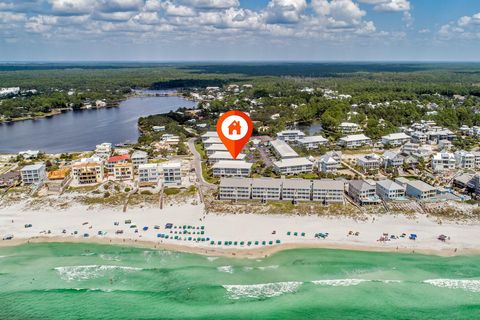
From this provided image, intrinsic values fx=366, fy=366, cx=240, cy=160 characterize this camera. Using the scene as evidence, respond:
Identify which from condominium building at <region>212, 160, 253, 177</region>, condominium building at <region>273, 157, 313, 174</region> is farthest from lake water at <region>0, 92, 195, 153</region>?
condominium building at <region>273, 157, 313, 174</region>

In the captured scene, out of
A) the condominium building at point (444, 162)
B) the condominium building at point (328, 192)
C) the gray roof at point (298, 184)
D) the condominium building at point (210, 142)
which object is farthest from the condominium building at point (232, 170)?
the condominium building at point (444, 162)

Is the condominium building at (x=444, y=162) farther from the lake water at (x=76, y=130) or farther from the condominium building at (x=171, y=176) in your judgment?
the lake water at (x=76, y=130)

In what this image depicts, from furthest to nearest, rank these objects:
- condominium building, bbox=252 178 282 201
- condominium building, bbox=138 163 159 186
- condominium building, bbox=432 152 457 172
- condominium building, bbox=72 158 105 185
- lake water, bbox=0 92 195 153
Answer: lake water, bbox=0 92 195 153
condominium building, bbox=432 152 457 172
condominium building, bbox=72 158 105 185
condominium building, bbox=138 163 159 186
condominium building, bbox=252 178 282 201

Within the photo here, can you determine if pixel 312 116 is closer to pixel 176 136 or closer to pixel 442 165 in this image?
pixel 176 136

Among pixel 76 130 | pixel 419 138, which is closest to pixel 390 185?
pixel 419 138

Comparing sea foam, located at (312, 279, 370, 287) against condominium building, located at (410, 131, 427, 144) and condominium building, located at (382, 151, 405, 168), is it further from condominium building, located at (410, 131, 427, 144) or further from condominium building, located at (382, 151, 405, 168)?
condominium building, located at (410, 131, 427, 144)

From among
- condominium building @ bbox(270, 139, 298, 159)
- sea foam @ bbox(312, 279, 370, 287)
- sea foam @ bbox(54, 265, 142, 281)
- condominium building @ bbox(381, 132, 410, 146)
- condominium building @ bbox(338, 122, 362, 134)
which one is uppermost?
condominium building @ bbox(338, 122, 362, 134)

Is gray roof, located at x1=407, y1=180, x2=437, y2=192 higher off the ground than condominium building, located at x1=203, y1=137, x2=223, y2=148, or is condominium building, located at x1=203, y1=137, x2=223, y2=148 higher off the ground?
condominium building, located at x1=203, y1=137, x2=223, y2=148
